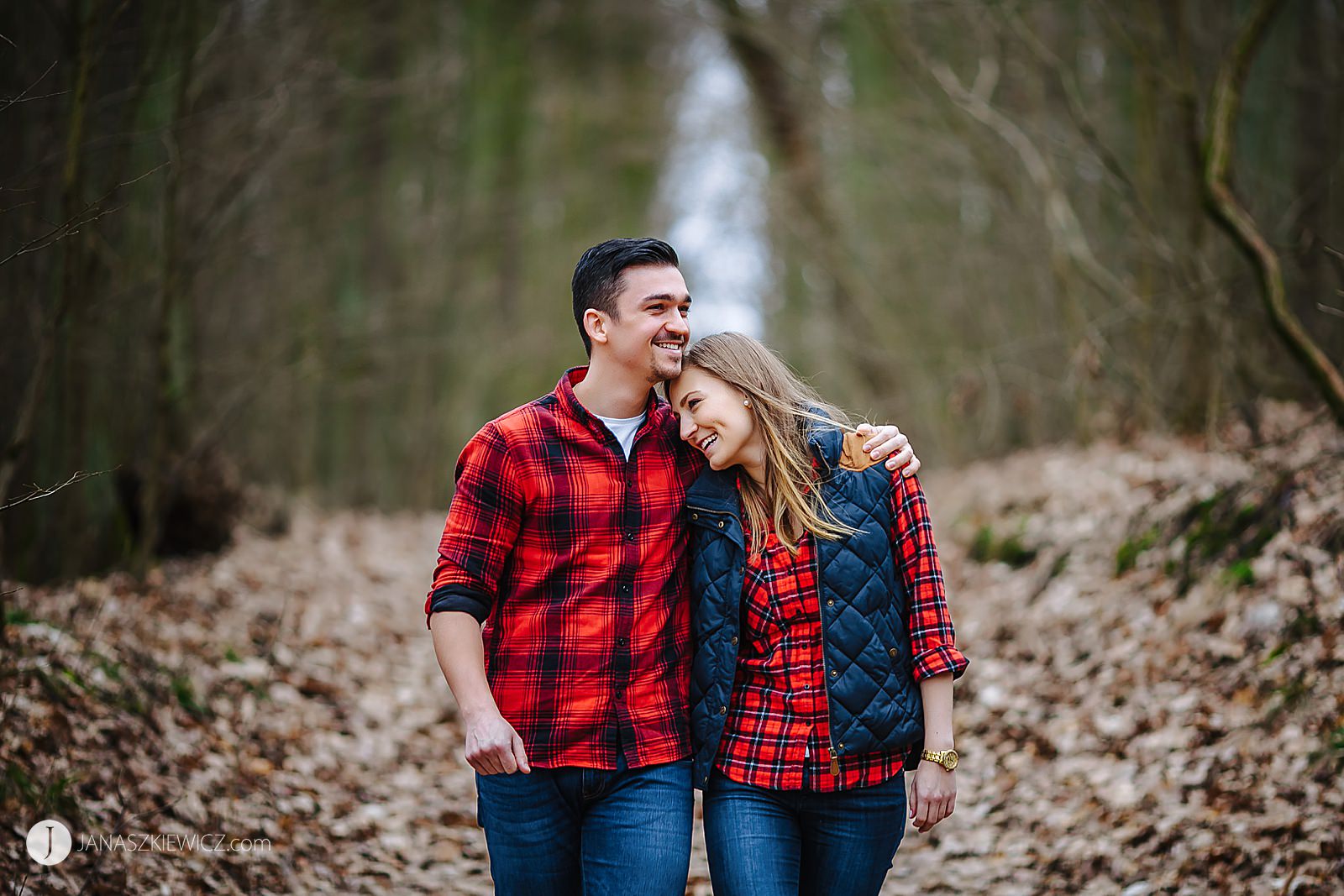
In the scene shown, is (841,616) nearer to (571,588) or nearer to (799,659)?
(799,659)

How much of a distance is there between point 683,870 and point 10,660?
11.6 ft

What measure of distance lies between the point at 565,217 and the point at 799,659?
61.5 feet

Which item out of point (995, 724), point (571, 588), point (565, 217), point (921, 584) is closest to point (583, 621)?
point (571, 588)

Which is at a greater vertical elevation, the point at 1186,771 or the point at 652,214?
the point at 652,214

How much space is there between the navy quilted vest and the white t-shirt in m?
0.22

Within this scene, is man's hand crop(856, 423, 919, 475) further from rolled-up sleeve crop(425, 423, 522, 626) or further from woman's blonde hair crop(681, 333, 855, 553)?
rolled-up sleeve crop(425, 423, 522, 626)

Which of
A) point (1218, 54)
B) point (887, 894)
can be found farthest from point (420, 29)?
point (887, 894)

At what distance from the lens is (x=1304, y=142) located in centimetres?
1005

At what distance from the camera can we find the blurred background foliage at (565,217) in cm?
704

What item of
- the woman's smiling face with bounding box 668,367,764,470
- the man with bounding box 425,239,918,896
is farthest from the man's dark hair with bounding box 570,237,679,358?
the woman's smiling face with bounding box 668,367,764,470

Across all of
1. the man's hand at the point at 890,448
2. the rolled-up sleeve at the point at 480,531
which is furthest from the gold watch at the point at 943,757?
the rolled-up sleeve at the point at 480,531

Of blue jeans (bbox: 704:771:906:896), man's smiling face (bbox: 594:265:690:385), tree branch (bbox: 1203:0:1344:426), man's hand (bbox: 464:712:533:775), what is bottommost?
blue jeans (bbox: 704:771:906:896)

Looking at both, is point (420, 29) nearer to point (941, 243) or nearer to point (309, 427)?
point (309, 427)

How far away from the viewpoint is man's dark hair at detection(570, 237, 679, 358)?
2.95m
